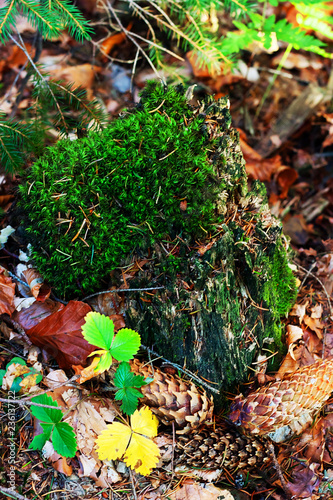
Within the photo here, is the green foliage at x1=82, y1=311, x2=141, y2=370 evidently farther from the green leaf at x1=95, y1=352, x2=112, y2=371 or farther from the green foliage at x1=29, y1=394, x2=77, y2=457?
the green foliage at x1=29, y1=394, x2=77, y2=457

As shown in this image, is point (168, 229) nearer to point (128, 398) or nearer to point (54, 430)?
point (128, 398)

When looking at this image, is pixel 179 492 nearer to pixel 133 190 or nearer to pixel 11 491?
pixel 11 491

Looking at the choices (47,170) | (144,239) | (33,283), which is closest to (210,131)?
(144,239)

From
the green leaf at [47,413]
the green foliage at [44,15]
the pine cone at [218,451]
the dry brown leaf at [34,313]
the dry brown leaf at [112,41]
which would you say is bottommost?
the pine cone at [218,451]

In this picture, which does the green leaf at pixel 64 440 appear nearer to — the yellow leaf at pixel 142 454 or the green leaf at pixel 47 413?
the green leaf at pixel 47 413

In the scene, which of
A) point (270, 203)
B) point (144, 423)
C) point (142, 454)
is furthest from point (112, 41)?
point (142, 454)

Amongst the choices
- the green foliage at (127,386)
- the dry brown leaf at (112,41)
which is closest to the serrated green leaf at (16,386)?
the green foliage at (127,386)
